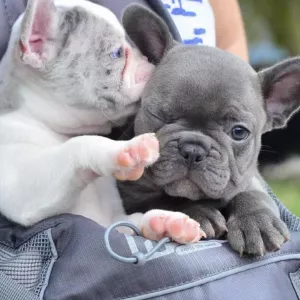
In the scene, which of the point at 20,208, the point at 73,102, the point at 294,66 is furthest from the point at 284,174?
the point at 20,208

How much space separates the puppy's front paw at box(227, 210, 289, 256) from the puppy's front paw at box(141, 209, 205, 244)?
0.21 feet

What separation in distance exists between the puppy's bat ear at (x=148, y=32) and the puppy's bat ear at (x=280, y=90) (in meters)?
0.22

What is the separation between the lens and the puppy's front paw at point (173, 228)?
3.03 feet

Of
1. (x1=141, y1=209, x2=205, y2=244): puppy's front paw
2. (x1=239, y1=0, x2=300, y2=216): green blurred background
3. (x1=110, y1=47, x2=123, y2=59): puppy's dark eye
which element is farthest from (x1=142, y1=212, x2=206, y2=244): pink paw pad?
(x1=239, y1=0, x2=300, y2=216): green blurred background

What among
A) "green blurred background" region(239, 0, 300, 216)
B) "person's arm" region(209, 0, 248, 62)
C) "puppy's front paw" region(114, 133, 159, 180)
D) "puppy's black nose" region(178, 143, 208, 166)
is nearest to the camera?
"puppy's front paw" region(114, 133, 159, 180)

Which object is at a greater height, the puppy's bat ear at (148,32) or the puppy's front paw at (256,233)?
the puppy's bat ear at (148,32)

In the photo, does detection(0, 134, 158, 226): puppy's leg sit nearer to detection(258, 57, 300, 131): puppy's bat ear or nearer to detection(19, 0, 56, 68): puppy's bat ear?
detection(19, 0, 56, 68): puppy's bat ear

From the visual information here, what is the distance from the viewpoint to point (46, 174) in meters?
0.98

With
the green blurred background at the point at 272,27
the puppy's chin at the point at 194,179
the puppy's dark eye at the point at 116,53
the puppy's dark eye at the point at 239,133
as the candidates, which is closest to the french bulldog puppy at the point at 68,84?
the puppy's dark eye at the point at 116,53

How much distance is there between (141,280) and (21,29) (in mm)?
543

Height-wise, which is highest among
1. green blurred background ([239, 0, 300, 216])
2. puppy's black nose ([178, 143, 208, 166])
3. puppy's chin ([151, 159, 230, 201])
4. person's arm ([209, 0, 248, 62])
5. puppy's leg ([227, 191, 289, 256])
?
puppy's black nose ([178, 143, 208, 166])

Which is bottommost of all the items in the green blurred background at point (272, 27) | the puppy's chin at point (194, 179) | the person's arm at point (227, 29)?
the green blurred background at point (272, 27)

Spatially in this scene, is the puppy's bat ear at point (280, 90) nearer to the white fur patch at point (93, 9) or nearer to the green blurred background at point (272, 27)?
the white fur patch at point (93, 9)

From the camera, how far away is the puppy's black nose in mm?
1004
